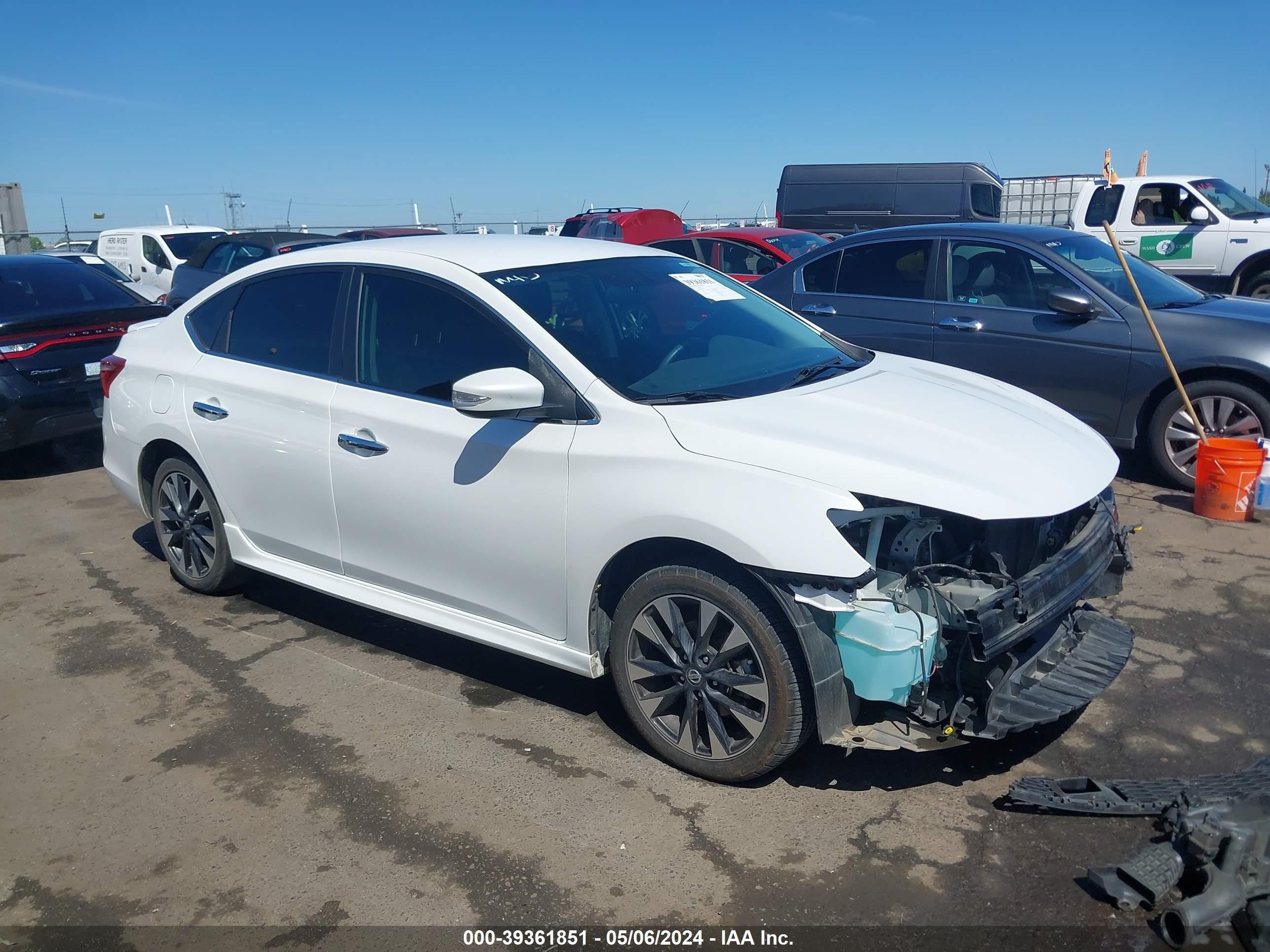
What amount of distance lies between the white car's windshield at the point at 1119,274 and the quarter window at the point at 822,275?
149 centimetres

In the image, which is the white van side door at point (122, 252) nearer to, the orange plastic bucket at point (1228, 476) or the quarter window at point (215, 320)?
the quarter window at point (215, 320)

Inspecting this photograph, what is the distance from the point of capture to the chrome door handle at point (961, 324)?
6.88 m

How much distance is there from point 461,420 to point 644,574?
97cm

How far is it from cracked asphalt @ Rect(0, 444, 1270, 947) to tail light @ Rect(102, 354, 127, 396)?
4.23 ft

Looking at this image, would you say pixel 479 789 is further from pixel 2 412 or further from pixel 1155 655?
pixel 2 412

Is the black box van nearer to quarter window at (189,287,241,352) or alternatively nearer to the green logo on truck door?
the green logo on truck door

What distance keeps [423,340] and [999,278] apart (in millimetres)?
4503

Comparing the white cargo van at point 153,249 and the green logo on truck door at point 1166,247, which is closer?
the green logo on truck door at point 1166,247

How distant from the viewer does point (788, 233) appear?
13.2m

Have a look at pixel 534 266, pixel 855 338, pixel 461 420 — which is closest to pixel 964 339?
pixel 855 338

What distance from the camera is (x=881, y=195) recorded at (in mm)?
19438

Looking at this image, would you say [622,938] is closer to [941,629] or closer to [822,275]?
[941,629]

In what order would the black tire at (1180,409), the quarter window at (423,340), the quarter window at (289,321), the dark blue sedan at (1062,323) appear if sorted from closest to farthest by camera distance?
the quarter window at (423,340), the quarter window at (289,321), the black tire at (1180,409), the dark blue sedan at (1062,323)

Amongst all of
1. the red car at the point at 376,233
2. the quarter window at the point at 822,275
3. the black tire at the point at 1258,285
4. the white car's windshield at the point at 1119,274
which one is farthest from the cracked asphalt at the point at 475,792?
the red car at the point at 376,233
